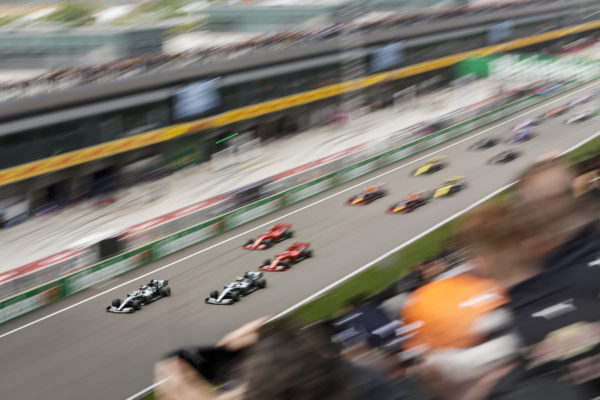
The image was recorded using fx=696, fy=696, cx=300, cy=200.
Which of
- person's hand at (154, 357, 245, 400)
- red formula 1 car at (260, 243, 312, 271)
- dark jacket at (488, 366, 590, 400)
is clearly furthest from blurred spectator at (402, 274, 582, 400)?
red formula 1 car at (260, 243, 312, 271)

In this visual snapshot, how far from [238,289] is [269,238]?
0.41 m

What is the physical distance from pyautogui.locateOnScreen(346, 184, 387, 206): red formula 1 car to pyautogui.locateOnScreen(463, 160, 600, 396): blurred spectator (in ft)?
5.49

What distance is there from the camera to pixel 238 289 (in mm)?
2631

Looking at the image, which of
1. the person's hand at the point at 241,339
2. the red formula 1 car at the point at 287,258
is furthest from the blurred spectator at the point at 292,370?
the red formula 1 car at the point at 287,258

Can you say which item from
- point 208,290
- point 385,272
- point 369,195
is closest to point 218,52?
point 369,195

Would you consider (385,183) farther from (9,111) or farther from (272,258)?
(9,111)

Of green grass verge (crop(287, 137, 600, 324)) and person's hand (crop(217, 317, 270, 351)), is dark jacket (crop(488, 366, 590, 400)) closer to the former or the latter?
person's hand (crop(217, 317, 270, 351))

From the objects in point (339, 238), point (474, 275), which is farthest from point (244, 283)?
point (474, 275)

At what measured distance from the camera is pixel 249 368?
0.89m

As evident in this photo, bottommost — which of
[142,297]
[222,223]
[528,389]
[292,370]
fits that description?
[142,297]

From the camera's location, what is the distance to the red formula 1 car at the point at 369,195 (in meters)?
3.15

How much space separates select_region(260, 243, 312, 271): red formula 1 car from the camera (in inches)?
110

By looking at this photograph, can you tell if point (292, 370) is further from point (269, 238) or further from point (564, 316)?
point (269, 238)

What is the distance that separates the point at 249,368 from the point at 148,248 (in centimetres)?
239
